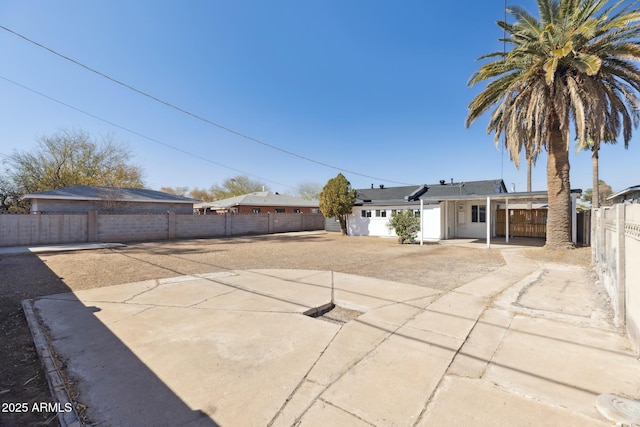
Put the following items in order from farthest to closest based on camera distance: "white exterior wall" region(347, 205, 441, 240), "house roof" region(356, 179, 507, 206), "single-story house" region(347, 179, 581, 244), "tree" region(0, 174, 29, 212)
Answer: "tree" region(0, 174, 29, 212), "house roof" region(356, 179, 507, 206), "white exterior wall" region(347, 205, 441, 240), "single-story house" region(347, 179, 581, 244)

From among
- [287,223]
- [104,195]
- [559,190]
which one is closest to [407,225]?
[559,190]

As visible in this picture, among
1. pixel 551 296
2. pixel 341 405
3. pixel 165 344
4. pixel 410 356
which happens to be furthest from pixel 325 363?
pixel 551 296

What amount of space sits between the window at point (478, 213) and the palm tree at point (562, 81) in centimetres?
632

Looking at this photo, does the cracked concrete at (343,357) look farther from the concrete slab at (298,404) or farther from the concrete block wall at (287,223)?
the concrete block wall at (287,223)

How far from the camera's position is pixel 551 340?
11.9 feet

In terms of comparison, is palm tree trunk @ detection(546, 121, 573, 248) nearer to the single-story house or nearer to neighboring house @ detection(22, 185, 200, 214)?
the single-story house

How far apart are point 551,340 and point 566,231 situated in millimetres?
10463

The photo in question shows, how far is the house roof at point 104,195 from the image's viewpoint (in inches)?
680

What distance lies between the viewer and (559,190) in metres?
11.5

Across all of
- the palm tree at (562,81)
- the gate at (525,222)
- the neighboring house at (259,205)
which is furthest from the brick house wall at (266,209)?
the palm tree at (562,81)

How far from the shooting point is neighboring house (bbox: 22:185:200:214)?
56.7 feet

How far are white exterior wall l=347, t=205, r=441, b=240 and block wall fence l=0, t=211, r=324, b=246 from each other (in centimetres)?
726

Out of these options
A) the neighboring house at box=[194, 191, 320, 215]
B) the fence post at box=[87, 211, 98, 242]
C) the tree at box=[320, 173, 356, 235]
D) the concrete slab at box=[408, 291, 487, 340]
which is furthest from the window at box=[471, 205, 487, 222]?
the fence post at box=[87, 211, 98, 242]

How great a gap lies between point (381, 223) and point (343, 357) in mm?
17635
